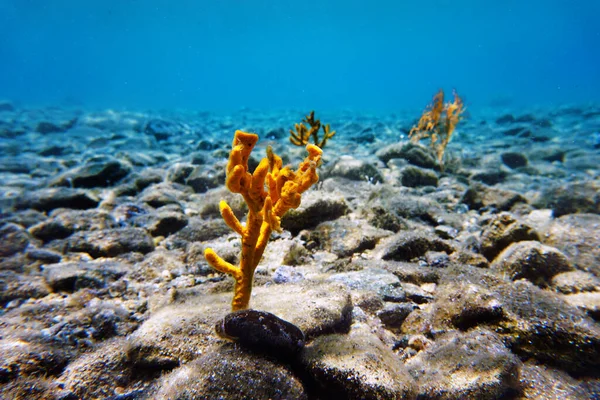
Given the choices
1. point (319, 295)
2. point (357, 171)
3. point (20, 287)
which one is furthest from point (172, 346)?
point (357, 171)

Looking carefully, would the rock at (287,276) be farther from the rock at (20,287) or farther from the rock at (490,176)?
the rock at (490,176)

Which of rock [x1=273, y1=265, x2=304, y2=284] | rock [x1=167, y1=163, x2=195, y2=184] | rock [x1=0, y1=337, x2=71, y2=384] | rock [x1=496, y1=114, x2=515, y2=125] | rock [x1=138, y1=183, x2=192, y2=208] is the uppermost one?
rock [x1=496, y1=114, x2=515, y2=125]

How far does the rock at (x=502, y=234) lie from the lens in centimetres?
354

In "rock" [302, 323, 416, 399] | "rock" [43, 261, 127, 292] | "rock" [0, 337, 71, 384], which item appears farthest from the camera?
"rock" [43, 261, 127, 292]

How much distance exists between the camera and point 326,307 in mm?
2230

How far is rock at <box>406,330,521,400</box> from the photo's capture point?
5.55 ft

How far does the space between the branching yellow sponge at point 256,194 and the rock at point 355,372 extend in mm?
634

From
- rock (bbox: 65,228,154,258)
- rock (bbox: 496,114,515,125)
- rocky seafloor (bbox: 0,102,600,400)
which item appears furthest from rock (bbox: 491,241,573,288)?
rock (bbox: 496,114,515,125)

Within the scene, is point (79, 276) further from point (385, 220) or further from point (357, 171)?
point (357, 171)

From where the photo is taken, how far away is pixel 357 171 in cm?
725

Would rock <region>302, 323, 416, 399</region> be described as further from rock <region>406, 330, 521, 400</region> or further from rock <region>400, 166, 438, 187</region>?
rock <region>400, 166, 438, 187</region>

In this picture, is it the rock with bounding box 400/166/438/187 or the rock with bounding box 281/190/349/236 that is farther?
the rock with bounding box 400/166/438/187

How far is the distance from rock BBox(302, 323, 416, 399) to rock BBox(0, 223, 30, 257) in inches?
176

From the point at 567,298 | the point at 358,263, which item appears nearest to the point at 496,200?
the point at 567,298
